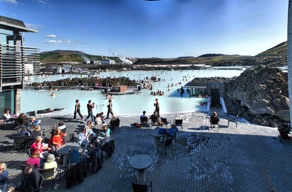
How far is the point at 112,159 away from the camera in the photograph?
24.5 ft

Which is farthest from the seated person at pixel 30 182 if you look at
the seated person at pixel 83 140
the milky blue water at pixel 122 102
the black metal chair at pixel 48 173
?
the milky blue water at pixel 122 102

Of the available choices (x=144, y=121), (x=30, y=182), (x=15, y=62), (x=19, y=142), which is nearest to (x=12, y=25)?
(x=15, y=62)

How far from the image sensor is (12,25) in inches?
476

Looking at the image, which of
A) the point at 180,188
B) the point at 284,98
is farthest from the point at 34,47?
the point at 284,98

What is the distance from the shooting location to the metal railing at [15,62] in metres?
11.5

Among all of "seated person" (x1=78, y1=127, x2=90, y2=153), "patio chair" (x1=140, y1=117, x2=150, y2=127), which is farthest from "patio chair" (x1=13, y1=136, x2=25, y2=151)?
"patio chair" (x1=140, y1=117, x2=150, y2=127)

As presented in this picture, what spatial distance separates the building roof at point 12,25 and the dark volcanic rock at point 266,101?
15.8 m

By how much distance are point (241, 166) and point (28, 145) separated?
7.66 meters

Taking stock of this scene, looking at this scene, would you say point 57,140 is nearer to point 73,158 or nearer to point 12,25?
point 73,158

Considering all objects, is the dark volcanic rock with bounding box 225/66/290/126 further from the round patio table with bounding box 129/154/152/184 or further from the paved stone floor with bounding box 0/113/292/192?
the round patio table with bounding box 129/154/152/184

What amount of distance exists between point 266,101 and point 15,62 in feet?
57.7

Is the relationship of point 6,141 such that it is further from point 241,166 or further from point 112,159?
point 241,166

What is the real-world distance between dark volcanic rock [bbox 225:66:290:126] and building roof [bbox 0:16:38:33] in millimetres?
15761

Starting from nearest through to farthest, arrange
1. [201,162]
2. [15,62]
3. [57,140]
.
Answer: [201,162] → [57,140] → [15,62]
